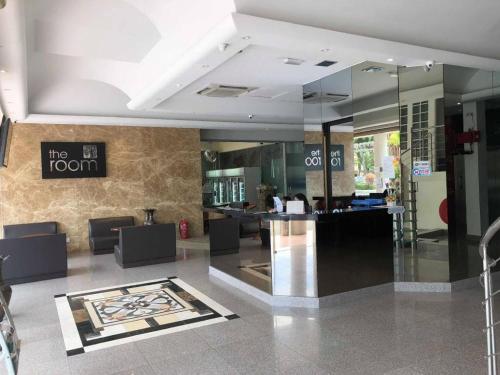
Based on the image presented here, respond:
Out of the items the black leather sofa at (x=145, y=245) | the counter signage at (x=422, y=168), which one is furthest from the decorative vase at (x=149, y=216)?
the counter signage at (x=422, y=168)

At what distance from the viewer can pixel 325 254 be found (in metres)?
5.15

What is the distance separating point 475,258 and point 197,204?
7.51 m

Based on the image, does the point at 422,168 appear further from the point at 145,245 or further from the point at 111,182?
the point at 111,182

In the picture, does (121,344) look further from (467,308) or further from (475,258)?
(475,258)

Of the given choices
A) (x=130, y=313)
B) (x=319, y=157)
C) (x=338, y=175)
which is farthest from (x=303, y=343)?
(x=319, y=157)

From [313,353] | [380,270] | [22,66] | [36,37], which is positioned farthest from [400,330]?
[36,37]

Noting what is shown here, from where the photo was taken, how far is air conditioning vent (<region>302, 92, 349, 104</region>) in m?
6.32

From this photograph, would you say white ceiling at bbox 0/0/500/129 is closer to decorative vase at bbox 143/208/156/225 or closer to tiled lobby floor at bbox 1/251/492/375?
tiled lobby floor at bbox 1/251/492/375

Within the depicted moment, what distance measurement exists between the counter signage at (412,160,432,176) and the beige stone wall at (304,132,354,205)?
95 centimetres

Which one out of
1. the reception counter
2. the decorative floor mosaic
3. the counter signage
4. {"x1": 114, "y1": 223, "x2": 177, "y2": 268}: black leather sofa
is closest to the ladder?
Result: the decorative floor mosaic

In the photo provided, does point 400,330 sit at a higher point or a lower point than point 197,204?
lower

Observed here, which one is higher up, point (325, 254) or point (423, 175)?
point (423, 175)

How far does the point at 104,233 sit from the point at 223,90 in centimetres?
494

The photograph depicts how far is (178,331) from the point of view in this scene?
4.39m
